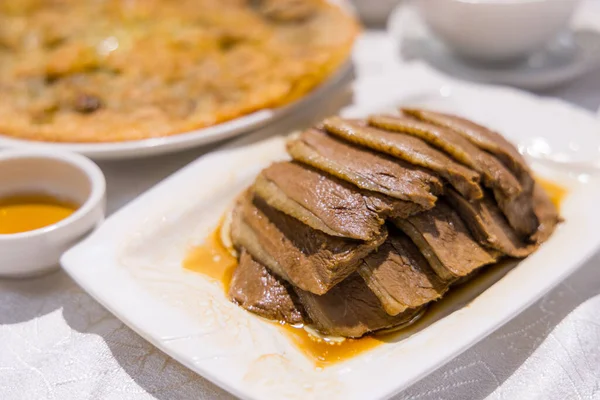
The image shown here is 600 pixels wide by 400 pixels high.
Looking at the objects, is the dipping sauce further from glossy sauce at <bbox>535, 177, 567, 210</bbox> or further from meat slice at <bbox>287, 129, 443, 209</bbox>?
glossy sauce at <bbox>535, 177, 567, 210</bbox>

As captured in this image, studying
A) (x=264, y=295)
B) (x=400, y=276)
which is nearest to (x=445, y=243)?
(x=400, y=276)

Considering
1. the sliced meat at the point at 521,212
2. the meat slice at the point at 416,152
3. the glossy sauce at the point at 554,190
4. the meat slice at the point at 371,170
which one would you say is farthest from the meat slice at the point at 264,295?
the glossy sauce at the point at 554,190

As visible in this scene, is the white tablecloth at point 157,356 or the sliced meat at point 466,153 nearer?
the white tablecloth at point 157,356

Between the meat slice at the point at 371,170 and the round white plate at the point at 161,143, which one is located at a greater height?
the meat slice at the point at 371,170

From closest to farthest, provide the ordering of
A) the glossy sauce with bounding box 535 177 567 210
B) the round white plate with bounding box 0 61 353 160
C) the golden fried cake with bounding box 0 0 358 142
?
the glossy sauce with bounding box 535 177 567 210 → the round white plate with bounding box 0 61 353 160 → the golden fried cake with bounding box 0 0 358 142

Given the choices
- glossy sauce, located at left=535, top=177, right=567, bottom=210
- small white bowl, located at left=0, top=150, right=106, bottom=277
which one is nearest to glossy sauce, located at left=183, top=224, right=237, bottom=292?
small white bowl, located at left=0, top=150, right=106, bottom=277

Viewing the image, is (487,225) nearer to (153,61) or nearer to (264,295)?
(264,295)

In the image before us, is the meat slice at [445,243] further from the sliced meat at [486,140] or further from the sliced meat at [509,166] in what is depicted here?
the sliced meat at [486,140]
